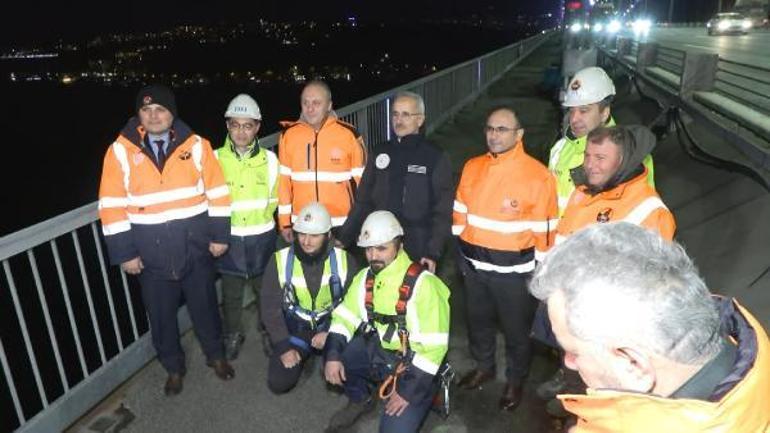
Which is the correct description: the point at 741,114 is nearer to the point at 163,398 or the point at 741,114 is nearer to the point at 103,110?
the point at 163,398

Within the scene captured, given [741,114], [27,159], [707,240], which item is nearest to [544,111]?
[741,114]

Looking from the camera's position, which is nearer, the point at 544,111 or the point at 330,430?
the point at 330,430

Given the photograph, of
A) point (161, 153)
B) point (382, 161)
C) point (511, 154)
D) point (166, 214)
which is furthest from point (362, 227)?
point (161, 153)

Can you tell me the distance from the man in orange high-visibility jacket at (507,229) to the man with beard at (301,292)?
0.96 metres

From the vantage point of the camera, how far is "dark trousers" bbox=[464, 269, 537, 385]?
3.69 meters

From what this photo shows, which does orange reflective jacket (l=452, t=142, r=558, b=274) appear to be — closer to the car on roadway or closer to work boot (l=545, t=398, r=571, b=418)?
work boot (l=545, t=398, r=571, b=418)

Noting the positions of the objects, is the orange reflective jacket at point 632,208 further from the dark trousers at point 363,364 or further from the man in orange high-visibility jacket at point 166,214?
the man in orange high-visibility jacket at point 166,214

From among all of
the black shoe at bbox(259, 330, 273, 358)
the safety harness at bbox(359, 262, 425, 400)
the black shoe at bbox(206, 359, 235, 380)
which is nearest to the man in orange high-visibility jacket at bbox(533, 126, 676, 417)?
the safety harness at bbox(359, 262, 425, 400)

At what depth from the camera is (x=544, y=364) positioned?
4.28 metres

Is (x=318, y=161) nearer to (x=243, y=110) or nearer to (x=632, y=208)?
(x=243, y=110)

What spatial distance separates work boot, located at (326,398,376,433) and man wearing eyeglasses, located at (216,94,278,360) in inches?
48.4

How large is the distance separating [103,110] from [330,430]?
14082 cm

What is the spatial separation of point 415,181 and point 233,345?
203 centimetres

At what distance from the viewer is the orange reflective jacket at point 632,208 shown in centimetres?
296
